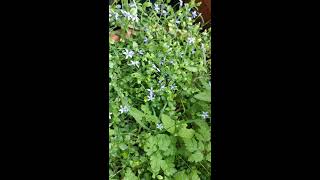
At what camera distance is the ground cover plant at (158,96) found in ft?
5.51

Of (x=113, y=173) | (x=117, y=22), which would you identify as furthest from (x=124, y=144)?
(x=117, y=22)

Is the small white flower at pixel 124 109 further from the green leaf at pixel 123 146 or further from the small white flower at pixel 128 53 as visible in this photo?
the small white flower at pixel 128 53

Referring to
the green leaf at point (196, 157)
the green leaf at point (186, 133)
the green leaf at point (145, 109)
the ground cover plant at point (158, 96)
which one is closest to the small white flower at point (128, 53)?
the ground cover plant at point (158, 96)

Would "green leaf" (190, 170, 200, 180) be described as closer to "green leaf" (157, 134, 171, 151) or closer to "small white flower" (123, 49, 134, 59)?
"green leaf" (157, 134, 171, 151)

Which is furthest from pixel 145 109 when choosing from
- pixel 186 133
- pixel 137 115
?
pixel 186 133

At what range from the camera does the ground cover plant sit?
1.68 m
